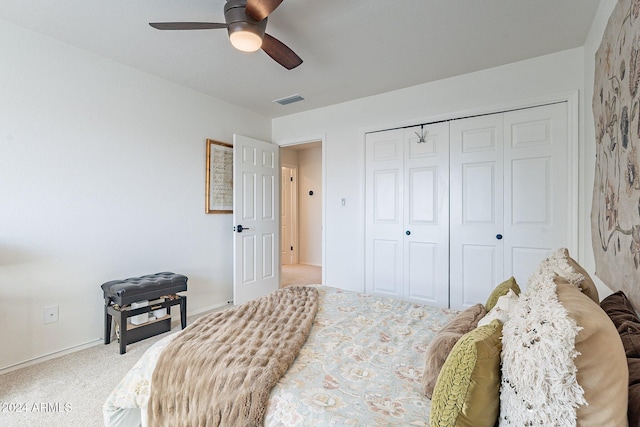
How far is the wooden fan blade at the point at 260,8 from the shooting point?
1.62m

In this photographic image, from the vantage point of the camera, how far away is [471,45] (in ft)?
8.04

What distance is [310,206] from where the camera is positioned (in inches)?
260

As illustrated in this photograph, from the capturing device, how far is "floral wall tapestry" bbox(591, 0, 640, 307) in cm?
124

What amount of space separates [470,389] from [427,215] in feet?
8.67

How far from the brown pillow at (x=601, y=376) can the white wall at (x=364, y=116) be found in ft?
8.02

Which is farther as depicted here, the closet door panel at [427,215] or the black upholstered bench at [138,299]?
the closet door panel at [427,215]

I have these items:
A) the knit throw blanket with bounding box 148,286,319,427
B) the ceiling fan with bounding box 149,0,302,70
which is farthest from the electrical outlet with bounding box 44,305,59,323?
the ceiling fan with bounding box 149,0,302,70

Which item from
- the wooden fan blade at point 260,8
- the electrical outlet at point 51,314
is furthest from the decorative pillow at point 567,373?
the electrical outlet at point 51,314

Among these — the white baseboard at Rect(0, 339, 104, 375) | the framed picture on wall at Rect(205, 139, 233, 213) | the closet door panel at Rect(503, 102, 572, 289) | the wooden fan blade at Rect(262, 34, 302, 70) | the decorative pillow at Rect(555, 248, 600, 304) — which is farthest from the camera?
the framed picture on wall at Rect(205, 139, 233, 213)

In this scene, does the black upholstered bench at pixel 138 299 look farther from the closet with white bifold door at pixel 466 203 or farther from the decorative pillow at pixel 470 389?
the decorative pillow at pixel 470 389

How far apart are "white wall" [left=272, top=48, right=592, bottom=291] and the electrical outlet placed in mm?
2665

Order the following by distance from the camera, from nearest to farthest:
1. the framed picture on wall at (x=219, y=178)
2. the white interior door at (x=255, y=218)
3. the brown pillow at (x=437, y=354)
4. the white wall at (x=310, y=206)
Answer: the brown pillow at (x=437, y=354) < the framed picture on wall at (x=219, y=178) < the white interior door at (x=255, y=218) < the white wall at (x=310, y=206)

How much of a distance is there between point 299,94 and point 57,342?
325 centimetres

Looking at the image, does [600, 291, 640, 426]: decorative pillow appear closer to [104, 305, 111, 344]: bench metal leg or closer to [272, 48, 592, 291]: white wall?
[272, 48, 592, 291]: white wall
